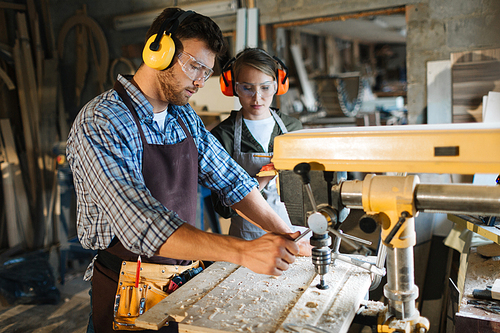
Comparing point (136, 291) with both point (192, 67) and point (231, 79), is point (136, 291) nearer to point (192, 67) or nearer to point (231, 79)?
point (192, 67)

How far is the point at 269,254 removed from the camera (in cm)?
107

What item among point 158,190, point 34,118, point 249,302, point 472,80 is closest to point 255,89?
point 158,190

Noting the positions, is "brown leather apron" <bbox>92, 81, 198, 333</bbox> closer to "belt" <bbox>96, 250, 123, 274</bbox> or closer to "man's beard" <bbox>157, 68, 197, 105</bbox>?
"belt" <bbox>96, 250, 123, 274</bbox>

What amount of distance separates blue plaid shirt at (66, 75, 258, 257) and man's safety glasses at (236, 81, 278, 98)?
0.76 metres

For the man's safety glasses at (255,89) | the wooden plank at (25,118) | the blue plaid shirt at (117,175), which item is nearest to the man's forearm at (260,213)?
the blue plaid shirt at (117,175)

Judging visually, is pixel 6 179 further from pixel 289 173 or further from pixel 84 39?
pixel 289 173

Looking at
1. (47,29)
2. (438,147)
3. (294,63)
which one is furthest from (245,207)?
(294,63)

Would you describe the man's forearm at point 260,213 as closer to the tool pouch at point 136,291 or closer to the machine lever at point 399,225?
the tool pouch at point 136,291

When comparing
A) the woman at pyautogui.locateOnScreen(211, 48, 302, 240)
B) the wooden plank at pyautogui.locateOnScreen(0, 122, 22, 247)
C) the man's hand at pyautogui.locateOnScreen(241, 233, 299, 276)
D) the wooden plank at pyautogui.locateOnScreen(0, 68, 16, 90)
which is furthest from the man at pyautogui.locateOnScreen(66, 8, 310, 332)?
the wooden plank at pyautogui.locateOnScreen(0, 68, 16, 90)

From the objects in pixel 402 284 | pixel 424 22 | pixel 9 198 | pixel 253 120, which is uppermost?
pixel 424 22

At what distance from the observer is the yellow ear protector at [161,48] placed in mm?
1329

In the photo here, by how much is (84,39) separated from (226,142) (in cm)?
302

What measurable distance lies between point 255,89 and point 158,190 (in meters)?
1.03

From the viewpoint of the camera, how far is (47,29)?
14.7 ft
